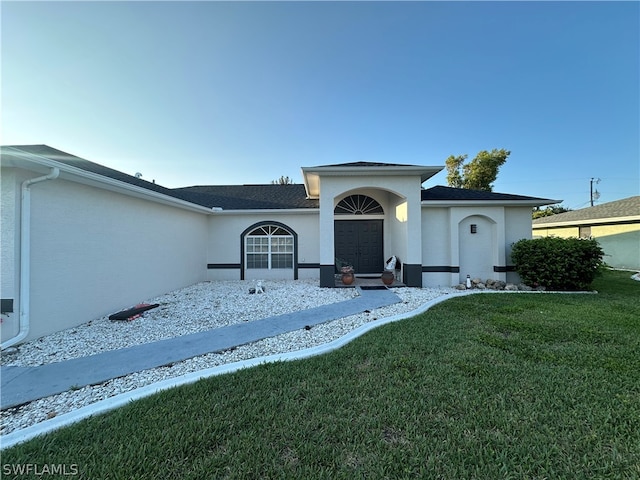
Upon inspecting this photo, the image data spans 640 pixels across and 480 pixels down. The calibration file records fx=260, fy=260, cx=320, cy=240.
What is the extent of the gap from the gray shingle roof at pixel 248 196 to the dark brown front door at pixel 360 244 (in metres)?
1.72

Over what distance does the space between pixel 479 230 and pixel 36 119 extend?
45.0 ft

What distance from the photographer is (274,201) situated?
40.0ft

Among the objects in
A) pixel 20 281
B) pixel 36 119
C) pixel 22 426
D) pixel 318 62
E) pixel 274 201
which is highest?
pixel 318 62

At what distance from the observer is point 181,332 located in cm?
500

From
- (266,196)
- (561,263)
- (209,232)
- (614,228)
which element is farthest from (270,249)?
(614,228)

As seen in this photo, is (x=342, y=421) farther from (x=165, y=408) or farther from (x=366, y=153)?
A: (x=366, y=153)

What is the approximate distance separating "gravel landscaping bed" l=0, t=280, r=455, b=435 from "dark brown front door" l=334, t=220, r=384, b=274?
9.72 feet

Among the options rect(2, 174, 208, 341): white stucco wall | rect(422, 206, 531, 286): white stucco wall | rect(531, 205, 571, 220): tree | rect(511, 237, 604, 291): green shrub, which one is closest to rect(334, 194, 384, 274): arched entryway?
rect(422, 206, 531, 286): white stucco wall

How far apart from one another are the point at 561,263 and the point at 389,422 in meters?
9.51

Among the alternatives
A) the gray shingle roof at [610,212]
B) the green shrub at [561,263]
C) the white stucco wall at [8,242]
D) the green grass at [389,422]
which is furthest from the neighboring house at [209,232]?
the gray shingle roof at [610,212]

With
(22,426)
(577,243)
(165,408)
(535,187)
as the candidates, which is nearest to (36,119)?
(22,426)

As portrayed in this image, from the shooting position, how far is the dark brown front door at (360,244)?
11680mm

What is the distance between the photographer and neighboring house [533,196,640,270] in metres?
14.1

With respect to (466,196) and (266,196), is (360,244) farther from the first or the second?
(266,196)
